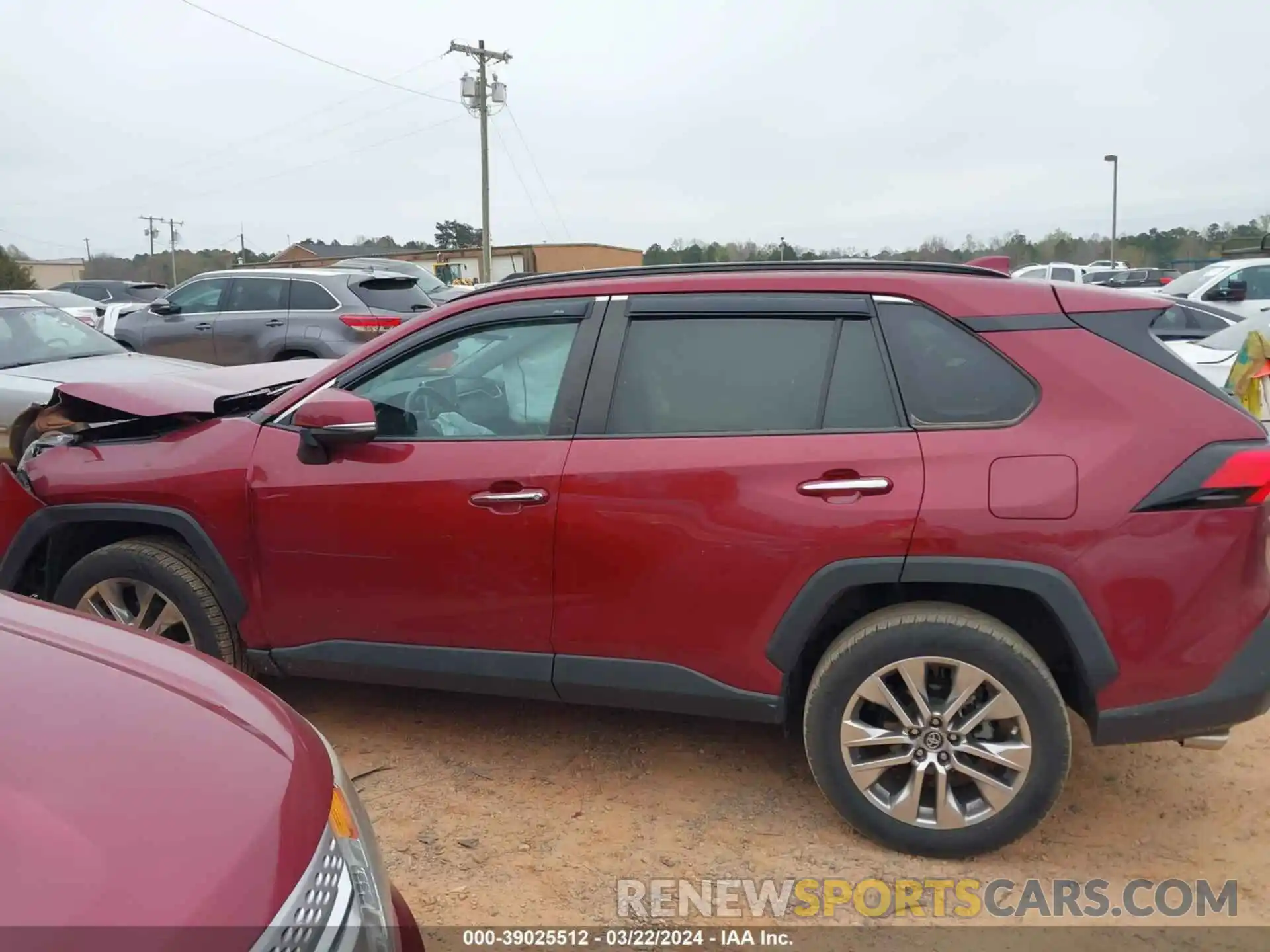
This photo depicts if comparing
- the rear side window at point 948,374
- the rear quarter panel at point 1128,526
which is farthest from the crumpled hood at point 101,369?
the rear quarter panel at point 1128,526

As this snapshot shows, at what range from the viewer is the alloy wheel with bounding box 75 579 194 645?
3.56 metres

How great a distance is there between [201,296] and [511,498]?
9.22 meters

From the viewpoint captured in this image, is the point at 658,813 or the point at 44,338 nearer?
the point at 658,813

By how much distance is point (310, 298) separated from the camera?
33.0 feet

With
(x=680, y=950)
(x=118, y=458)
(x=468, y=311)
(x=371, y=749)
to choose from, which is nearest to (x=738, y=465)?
(x=468, y=311)

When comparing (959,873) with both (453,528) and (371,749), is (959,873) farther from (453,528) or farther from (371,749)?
(371,749)

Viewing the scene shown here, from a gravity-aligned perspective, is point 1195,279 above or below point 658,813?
above

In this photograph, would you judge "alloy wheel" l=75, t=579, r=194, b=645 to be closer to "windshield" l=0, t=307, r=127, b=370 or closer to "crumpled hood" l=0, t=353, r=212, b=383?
"crumpled hood" l=0, t=353, r=212, b=383

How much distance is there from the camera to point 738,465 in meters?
2.87

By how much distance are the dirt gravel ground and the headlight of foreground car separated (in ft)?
3.12

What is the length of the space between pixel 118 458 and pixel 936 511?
9.83ft

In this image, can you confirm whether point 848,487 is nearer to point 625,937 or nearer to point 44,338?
point 625,937

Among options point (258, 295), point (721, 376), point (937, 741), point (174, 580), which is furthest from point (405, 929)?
point (258, 295)

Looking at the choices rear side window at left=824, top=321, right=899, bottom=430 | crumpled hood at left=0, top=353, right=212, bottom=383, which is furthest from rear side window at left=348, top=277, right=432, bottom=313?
rear side window at left=824, top=321, right=899, bottom=430
